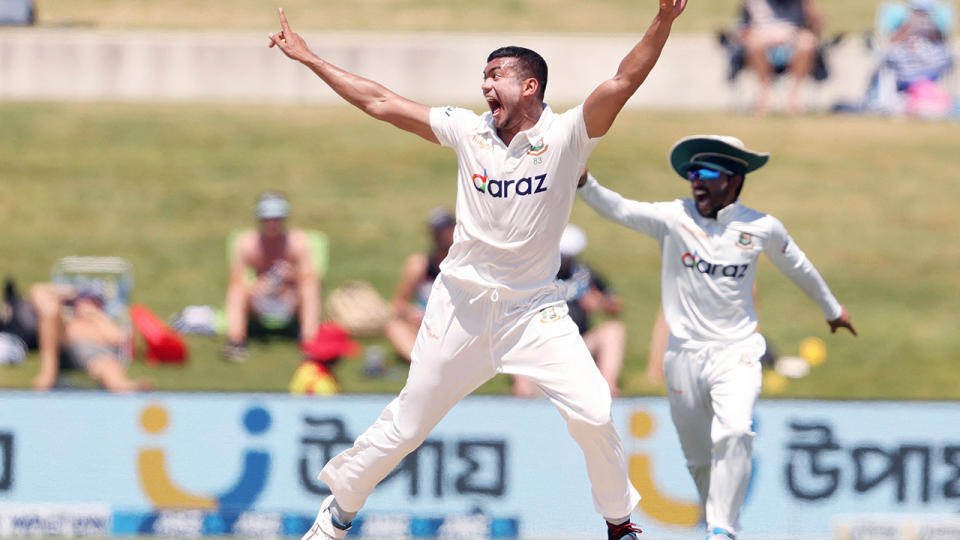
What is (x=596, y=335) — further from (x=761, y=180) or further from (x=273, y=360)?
(x=761, y=180)

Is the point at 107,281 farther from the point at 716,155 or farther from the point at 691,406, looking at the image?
the point at 716,155

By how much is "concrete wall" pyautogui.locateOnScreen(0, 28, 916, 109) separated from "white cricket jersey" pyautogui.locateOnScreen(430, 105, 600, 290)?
11.9 metres

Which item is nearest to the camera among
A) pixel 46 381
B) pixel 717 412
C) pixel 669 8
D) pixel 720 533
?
pixel 669 8

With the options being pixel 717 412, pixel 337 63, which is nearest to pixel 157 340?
pixel 717 412

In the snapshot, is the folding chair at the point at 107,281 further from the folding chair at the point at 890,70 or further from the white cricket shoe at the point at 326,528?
the folding chair at the point at 890,70

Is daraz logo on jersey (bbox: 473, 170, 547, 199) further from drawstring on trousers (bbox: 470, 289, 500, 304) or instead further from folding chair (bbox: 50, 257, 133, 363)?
folding chair (bbox: 50, 257, 133, 363)

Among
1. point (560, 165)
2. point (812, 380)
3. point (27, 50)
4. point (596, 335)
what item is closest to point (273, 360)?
point (596, 335)

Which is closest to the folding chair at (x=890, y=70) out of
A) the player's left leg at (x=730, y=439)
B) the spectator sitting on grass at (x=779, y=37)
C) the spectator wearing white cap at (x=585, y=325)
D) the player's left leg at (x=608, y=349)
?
the spectator sitting on grass at (x=779, y=37)

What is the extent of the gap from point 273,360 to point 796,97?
Result: 8.14 meters

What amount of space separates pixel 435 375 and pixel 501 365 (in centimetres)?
28

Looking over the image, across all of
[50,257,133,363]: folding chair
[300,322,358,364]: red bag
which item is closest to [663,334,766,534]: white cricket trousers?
[300,322,358,364]: red bag

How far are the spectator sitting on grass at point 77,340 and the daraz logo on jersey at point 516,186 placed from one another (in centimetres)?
550

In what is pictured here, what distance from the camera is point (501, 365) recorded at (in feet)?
20.2

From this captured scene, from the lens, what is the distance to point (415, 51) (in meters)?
18.2
